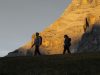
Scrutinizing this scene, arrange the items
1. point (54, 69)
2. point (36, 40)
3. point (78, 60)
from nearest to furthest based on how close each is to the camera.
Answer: point (54, 69)
point (78, 60)
point (36, 40)

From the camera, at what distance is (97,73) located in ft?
103

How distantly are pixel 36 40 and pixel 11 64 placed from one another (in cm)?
997

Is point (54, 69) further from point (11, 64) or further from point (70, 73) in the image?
point (11, 64)

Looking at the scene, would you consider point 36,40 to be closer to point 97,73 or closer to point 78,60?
point 78,60

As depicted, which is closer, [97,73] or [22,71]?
[97,73]

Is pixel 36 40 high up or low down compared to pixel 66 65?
up

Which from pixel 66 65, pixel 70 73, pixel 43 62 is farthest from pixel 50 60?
pixel 70 73

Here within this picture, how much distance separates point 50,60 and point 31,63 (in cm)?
204

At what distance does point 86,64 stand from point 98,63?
97 centimetres

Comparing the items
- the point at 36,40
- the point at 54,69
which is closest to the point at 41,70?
the point at 54,69

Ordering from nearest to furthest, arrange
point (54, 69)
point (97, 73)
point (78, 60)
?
point (97, 73)
point (54, 69)
point (78, 60)

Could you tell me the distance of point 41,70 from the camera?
33.6m

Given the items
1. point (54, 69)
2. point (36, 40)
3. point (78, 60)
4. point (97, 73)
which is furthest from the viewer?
point (36, 40)

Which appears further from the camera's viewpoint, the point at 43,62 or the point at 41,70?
the point at 43,62
